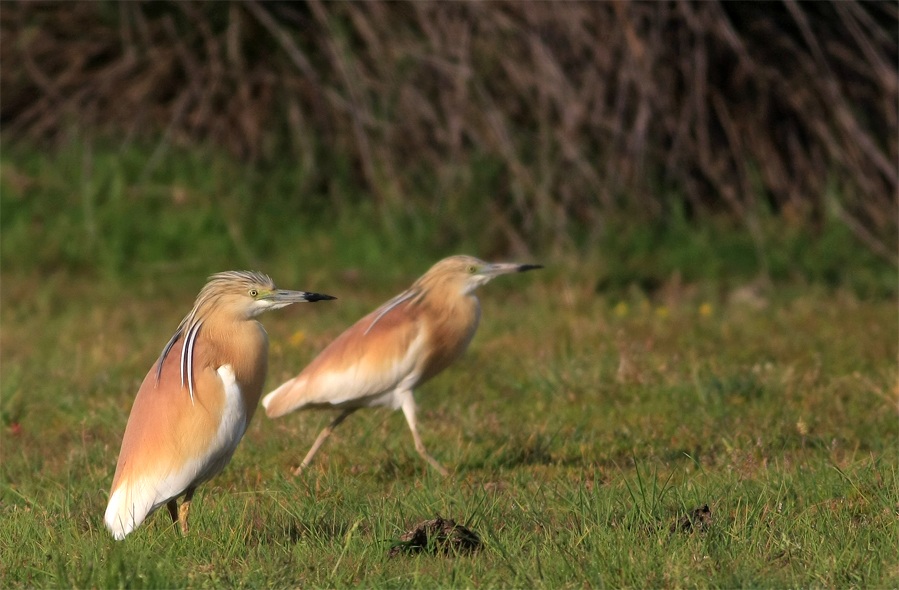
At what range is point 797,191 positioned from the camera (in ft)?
35.4

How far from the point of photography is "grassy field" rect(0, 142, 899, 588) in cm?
405

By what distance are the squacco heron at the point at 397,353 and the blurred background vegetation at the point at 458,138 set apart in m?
3.36

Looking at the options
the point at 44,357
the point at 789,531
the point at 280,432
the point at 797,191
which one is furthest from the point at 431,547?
the point at 797,191

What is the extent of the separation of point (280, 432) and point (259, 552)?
6.57ft

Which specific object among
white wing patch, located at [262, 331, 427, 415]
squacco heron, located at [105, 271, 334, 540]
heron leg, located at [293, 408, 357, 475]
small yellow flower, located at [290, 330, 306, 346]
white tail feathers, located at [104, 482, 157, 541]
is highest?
squacco heron, located at [105, 271, 334, 540]

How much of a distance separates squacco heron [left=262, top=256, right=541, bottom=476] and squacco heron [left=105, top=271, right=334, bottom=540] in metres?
0.94

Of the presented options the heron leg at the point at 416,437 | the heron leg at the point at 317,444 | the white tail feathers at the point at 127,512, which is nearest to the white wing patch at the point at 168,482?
the white tail feathers at the point at 127,512

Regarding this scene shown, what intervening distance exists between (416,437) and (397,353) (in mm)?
368

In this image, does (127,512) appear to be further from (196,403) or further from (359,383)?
(359,383)

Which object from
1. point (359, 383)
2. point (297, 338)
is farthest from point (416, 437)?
point (297, 338)

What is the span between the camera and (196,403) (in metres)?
4.43

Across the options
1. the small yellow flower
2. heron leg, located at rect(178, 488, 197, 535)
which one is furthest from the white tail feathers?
the small yellow flower

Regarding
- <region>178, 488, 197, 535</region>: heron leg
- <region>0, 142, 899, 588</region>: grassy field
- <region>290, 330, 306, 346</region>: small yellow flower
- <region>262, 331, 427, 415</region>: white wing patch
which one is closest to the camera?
<region>0, 142, 899, 588</region>: grassy field

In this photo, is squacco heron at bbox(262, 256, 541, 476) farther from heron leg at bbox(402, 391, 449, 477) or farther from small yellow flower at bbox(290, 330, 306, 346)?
small yellow flower at bbox(290, 330, 306, 346)
